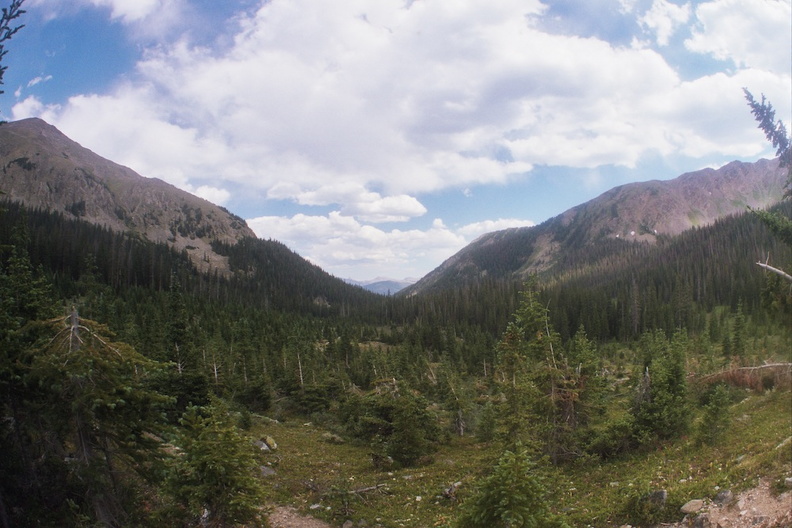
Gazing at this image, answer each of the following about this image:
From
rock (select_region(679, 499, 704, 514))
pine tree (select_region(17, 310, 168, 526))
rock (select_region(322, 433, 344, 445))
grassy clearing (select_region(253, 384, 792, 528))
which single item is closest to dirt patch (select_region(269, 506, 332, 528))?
grassy clearing (select_region(253, 384, 792, 528))

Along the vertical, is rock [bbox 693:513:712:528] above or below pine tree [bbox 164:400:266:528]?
below

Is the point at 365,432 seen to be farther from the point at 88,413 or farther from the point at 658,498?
the point at 88,413

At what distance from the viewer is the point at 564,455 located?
21703mm

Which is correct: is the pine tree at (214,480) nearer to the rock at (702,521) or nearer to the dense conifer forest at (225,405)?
the dense conifer forest at (225,405)

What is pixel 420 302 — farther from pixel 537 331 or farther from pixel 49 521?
pixel 49 521


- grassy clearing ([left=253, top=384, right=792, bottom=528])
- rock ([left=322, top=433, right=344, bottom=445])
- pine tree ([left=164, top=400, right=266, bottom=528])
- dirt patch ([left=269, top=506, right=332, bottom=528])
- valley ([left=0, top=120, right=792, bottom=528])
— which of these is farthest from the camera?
rock ([left=322, top=433, right=344, bottom=445])

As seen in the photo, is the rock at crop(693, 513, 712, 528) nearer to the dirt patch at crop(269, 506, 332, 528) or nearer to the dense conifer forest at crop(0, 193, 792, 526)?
the dense conifer forest at crop(0, 193, 792, 526)

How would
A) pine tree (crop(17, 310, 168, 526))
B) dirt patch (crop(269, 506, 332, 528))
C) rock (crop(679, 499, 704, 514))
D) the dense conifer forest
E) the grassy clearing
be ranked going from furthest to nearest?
dirt patch (crop(269, 506, 332, 528))
the grassy clearing
rock (crop(679, 499, 704, 514))
the dense conifer forest
pine tree (crop(17, 310, 168, 526))

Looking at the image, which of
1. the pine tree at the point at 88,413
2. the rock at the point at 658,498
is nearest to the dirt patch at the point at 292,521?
the pine tree at the point at 88,413

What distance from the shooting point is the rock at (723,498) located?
11354mm

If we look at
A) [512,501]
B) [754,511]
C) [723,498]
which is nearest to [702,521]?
[723,498]

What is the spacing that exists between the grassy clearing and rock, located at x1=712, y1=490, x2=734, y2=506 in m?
0.30

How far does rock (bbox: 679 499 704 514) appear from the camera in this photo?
11859 millimetres

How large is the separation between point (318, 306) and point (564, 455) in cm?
16623
